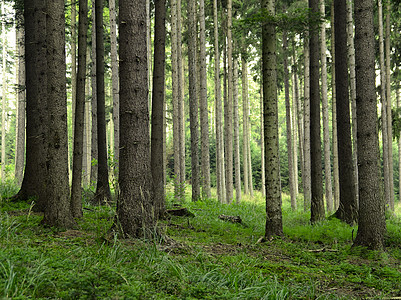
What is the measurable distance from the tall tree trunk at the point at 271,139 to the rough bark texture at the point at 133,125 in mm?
3016

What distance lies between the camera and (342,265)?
536cm

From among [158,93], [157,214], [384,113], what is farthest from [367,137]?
[384,113]

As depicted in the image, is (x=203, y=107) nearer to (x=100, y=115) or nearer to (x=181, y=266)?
(x=100, y=115)

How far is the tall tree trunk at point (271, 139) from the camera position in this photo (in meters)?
7.24

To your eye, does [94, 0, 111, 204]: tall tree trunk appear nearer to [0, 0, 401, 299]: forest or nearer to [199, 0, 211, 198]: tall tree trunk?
[0, 0, 401, 299]: forest

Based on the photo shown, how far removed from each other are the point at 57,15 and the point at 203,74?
849 cm

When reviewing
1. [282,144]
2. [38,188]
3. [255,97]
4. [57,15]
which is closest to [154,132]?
[38,188]

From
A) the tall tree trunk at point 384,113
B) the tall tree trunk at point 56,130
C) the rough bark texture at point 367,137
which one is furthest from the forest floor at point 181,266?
the tall tree trunk at point 384,113

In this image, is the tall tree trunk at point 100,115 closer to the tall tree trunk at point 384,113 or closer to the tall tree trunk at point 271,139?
the tall tree trunk at point 271,139

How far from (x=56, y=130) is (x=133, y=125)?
58.3 inches

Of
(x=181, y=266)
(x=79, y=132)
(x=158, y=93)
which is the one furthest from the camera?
(x=158, y=93)

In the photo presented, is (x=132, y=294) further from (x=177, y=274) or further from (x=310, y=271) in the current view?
(x=310, y=271)

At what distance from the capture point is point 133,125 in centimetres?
525

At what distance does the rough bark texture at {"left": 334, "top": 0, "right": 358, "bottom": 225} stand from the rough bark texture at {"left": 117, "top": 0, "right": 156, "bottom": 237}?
22.3 feet
